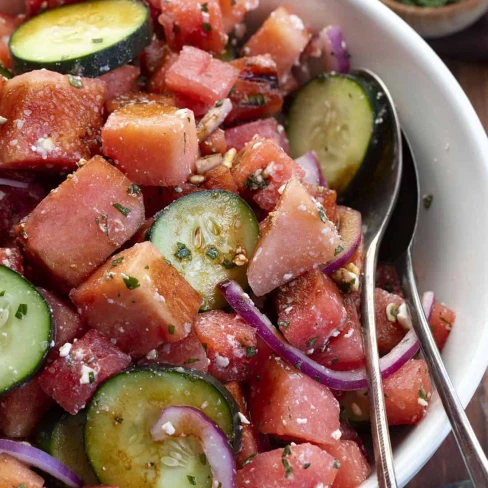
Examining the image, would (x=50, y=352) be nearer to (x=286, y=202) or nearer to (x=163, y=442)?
(x=163, y=442)

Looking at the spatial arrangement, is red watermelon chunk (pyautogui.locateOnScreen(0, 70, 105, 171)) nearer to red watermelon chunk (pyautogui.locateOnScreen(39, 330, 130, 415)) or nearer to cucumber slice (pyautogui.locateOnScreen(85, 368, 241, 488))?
red watermelon chunk (pyautogui.locateOnScreen(39, 330, 130, 415))

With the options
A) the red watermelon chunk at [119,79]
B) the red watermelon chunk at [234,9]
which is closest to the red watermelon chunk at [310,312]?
the red watermelon chunk at [119,79]

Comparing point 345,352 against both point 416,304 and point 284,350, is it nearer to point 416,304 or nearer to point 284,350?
point 284,350

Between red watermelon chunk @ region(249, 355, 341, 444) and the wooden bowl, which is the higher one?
the wooden bowl

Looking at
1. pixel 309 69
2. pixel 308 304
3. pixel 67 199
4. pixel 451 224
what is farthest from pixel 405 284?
pixel 67 199

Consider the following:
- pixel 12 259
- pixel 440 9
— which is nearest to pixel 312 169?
pixel 12 259

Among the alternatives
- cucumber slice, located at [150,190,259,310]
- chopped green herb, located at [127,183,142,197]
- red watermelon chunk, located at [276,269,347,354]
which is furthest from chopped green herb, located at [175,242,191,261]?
red watermelon chunk, located at [276,269,347,354]

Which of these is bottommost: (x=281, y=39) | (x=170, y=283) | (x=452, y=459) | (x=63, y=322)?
(x=452, y=459)
